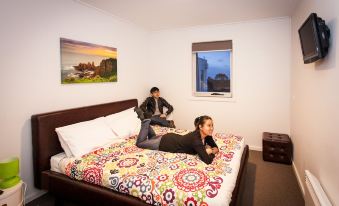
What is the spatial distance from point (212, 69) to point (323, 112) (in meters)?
2.95

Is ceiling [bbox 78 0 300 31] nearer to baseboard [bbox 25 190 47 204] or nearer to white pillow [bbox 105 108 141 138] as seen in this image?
white pillow [bbox 105 108 141 138]

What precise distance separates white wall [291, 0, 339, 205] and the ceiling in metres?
0.68

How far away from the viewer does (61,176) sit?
7.61ft

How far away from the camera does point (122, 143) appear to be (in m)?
2.94

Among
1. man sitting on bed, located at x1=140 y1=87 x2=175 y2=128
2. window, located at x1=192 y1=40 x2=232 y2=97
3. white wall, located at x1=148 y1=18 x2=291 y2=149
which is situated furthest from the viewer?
man sitting on bed, located at x1=140 y1=87 x2=175 y2=128

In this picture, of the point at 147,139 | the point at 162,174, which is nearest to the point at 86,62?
the point at 147,139

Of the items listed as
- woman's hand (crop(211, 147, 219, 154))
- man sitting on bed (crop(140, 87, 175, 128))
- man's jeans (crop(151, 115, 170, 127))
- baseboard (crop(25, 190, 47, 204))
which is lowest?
baseboard (crop(25, 190, 47, 204))

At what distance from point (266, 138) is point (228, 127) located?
0.89m

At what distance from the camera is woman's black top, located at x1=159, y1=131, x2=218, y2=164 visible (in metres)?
2.23

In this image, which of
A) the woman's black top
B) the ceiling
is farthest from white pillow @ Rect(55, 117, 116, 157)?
the ceiling

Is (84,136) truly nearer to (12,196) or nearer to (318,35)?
(12,196)

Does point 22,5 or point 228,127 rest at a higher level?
point 22,5

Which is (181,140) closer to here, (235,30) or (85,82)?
(85,82)

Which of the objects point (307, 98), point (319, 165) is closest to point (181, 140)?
point (319, 165)
